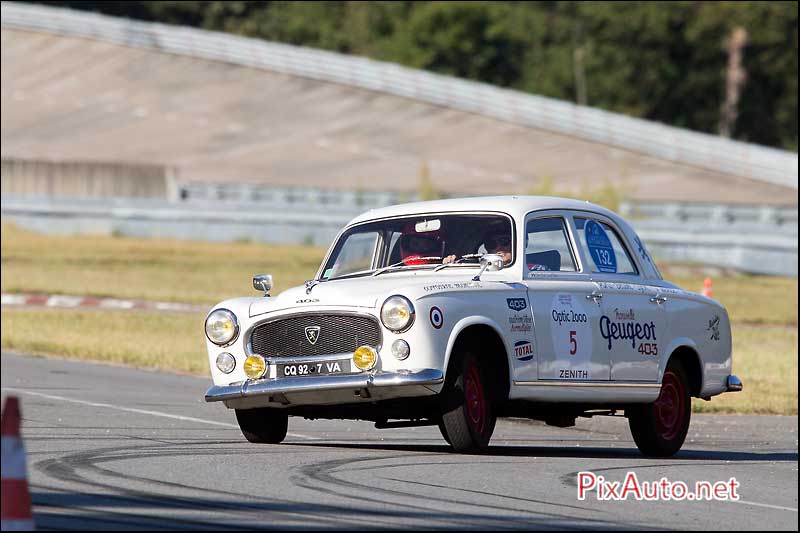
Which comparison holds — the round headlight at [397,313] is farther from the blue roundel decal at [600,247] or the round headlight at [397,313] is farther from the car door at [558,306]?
the blue roundel decal at [600,247]

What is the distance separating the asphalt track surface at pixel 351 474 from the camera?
7.77 m

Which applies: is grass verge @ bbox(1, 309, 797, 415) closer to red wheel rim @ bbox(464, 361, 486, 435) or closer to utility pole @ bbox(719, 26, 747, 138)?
red wheel rim @ bbox(464, 361, 486, 435)

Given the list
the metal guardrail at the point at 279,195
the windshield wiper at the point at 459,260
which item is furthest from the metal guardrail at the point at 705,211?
the windshield wiper at the point at 459,260

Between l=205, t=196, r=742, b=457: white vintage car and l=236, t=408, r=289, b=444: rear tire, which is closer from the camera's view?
l=205, t=196, r=742, b=457: white vintage car

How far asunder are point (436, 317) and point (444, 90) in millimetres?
57137

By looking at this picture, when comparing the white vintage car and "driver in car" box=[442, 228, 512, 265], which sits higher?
"driver in car" box=[442, 228, 512, 265]

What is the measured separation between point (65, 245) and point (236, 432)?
27090mm

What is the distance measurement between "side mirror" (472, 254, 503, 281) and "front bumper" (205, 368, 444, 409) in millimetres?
1030

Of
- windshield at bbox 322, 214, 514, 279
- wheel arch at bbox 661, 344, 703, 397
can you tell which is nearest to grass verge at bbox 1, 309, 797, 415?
wheel arch at bbox 661, 344, 703, 397

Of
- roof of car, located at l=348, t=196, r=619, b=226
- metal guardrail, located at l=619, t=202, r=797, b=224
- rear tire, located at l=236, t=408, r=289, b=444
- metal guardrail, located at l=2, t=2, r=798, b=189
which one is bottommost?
rear tire, located at l=236, t=408, r=289, b=444

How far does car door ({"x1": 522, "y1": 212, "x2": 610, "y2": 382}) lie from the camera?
1109 cm

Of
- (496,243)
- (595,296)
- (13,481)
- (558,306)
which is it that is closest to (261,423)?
(496,243)

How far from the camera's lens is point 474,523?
25.1 feet

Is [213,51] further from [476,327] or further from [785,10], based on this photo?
[476,327]
